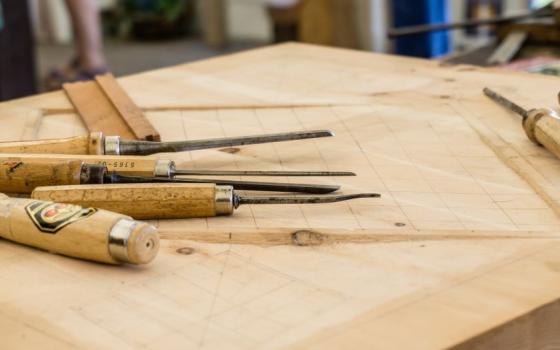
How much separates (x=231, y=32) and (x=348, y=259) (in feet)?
15.7

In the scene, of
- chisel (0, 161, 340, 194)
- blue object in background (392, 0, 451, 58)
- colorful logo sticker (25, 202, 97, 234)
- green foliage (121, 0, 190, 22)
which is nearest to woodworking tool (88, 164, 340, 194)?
chisel (0, 161, 340, 194)

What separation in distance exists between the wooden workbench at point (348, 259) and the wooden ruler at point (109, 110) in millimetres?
34

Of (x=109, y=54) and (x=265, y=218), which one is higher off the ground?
(x=265, y=218)

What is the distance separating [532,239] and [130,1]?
4.99m

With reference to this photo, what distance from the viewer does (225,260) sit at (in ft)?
2.78

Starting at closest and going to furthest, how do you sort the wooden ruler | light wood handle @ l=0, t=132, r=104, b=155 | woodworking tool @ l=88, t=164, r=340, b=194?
woodworking tool @ l=88, t=164, r=340, b=194 → light wood handle @ l=0, t=132, r=104, b=155 → the wooden ruler

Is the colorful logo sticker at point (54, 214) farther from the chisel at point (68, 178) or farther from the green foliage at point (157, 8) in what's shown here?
the green foliage at point (157, 8)

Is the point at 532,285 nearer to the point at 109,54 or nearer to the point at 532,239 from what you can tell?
the point at 532,239

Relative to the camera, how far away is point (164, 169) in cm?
100

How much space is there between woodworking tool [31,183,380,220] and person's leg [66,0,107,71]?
2.74 metres

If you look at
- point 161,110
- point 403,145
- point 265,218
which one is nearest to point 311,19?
point 161,110

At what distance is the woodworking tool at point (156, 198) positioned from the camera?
916mm

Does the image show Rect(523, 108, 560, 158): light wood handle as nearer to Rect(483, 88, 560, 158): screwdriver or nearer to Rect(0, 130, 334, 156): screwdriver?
Rect(483, 88, 560, 158): screwdriver

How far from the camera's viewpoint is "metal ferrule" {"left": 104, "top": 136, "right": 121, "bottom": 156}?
42.5 inches
